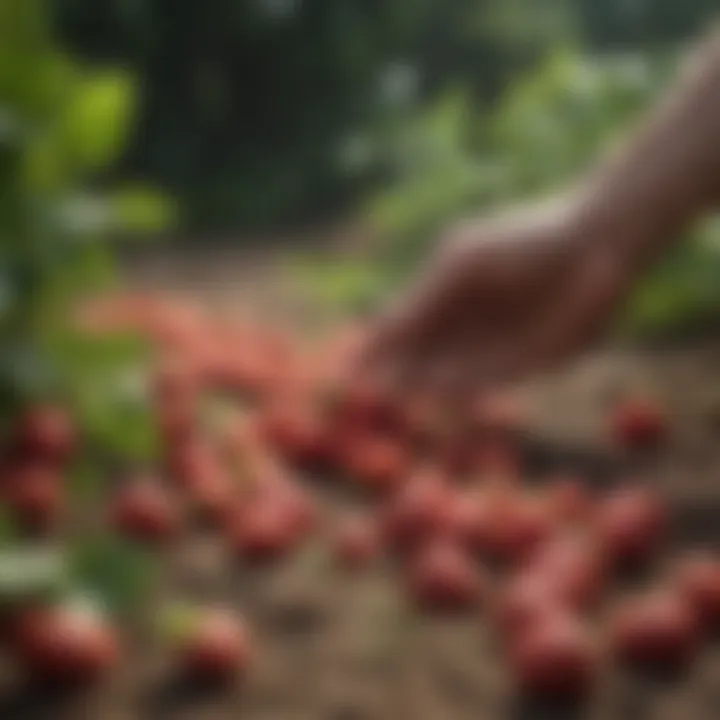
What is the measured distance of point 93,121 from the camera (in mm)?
1117

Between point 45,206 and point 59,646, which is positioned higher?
point 45,206

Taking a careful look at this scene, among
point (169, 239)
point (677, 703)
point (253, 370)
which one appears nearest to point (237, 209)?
point (169, 239)

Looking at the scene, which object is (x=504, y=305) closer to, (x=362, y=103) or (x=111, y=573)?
(x=111, y=573)

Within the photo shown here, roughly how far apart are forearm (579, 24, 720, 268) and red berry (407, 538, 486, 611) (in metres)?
0.25

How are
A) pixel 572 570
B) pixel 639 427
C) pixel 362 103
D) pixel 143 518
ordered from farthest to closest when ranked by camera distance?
pixel 362 103
pixel 639 427
pixel 143 518
pixel 572 570

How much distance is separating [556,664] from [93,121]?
494mm

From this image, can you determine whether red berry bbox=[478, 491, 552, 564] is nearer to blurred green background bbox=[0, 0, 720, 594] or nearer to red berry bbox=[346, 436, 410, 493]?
red berry bbox=[346, 436, 410, 493]

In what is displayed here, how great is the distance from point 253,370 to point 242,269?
2.09 ft

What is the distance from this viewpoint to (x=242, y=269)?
6.70ft

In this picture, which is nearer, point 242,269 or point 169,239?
point 242,269

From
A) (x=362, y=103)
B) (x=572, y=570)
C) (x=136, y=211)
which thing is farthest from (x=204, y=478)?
(x=362, y=103)

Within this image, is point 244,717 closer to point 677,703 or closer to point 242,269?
point 677,703

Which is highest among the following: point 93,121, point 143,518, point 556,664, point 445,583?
point 93,121

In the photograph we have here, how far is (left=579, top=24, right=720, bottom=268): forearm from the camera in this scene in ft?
3.48
